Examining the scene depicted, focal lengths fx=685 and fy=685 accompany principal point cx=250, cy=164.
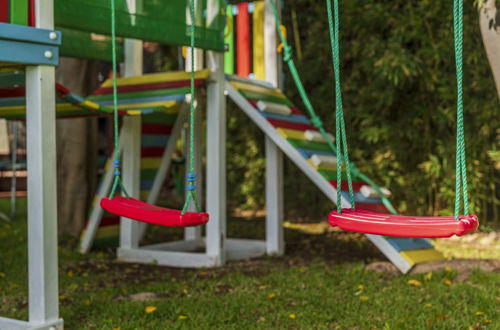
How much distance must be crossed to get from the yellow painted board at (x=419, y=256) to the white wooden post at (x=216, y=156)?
1454 millimetres

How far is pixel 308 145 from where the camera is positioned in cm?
559

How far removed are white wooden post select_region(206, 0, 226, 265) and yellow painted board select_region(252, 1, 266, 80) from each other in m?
0.91

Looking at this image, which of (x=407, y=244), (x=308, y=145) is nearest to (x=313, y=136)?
(x=308, y=145)

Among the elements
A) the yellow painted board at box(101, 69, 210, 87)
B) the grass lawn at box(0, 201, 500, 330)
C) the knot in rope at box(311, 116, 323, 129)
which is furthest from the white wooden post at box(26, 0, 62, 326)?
the knot in rope at box(311, 116, 323, 129)

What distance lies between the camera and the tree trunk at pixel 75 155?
22.5 ft

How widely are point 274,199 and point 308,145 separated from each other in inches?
27.6

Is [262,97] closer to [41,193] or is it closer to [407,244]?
[407,244]

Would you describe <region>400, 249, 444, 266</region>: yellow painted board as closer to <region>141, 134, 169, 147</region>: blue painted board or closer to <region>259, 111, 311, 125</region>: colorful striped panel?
<region>259, 111, 311, 125</region>: colorful striped panel

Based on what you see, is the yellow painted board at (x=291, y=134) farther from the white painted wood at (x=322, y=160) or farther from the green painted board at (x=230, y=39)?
the green painted board at (x=230, y=39)

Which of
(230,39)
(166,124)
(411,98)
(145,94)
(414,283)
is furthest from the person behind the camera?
(411,98)

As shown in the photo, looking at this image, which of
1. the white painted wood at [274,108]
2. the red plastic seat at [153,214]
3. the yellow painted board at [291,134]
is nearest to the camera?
the red plastic seat at [153,214]

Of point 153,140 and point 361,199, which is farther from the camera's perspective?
point 153,140

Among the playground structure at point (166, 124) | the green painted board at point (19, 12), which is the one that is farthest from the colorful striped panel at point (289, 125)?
the green painted board at point (19, 12)

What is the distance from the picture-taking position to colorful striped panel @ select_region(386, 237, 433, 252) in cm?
495
